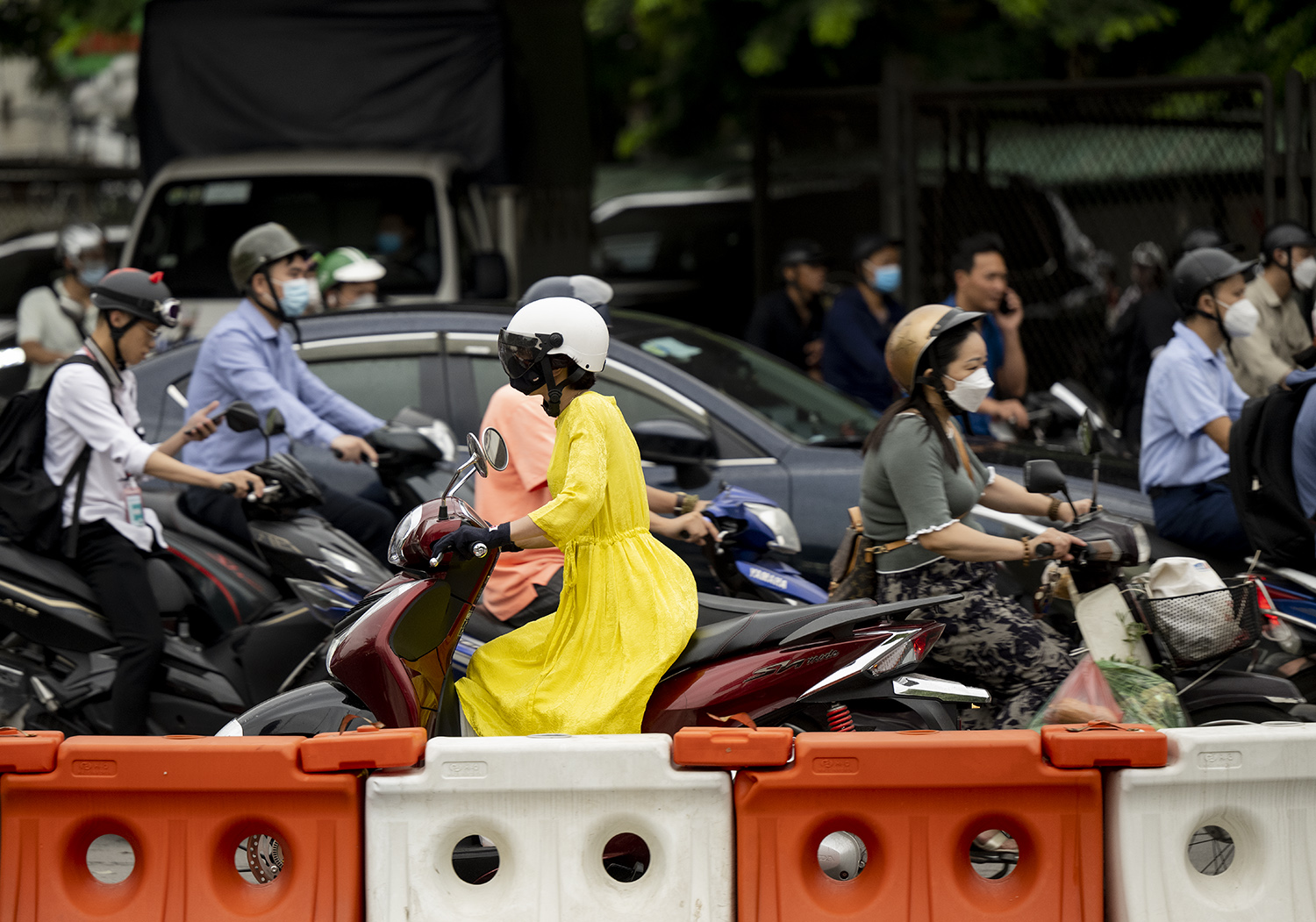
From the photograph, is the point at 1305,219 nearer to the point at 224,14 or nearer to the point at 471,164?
the point at 471,164

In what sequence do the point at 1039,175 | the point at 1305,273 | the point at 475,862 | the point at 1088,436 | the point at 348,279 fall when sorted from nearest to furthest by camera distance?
the point at 475,862 < the point at 1088,436 < the point at 1305,273 < the point at 348,279 < the point at 1039,175

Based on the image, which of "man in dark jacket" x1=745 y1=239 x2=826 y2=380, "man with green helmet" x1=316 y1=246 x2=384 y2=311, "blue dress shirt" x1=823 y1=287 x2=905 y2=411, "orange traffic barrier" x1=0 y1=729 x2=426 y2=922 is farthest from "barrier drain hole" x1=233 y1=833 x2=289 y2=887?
"man in dark jacket" x1=745 y1=239 x2=826 y2=380

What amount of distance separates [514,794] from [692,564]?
210 centimetres

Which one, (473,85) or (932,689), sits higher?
(473,85)

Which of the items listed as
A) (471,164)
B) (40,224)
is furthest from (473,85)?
(40,224)

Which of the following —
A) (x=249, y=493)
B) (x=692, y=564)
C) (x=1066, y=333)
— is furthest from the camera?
(x=1066, y=333)

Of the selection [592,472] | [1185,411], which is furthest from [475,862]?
[1185,411]

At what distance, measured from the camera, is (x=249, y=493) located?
17.1 feet

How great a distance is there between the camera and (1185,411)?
5.69m

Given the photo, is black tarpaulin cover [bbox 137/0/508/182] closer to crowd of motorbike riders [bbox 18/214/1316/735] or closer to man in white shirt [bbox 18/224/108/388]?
man in white shirt [bbox 18/224/108/388]

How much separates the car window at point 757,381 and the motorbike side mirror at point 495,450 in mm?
2523

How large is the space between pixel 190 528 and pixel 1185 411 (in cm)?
386

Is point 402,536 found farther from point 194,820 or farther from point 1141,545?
point 1141,545

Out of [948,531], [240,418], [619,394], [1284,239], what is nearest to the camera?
[948,531]
